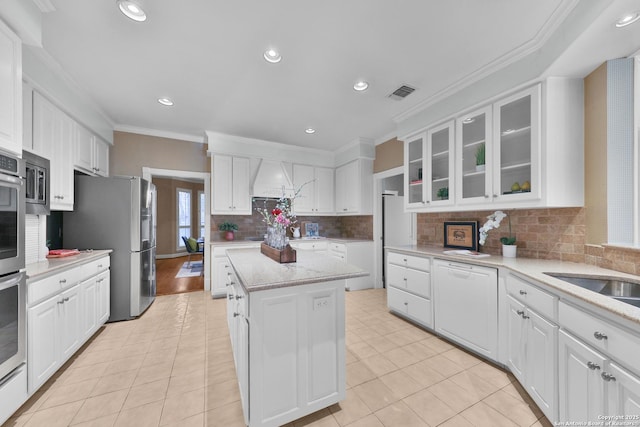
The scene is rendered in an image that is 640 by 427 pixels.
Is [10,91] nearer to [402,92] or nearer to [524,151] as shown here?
[402,92]

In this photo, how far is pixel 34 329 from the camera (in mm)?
1744

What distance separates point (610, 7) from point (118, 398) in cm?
392

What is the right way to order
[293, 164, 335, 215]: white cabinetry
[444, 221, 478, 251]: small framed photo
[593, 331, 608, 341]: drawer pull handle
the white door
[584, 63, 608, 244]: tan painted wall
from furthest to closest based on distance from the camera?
[293, 164, 335, 215]: white cabinetry, the white door, [444, 221, 478, 251]: small framed photo, [584, 63, 608, 244]: tan painted wall, [593, 331, 608, 341]: drawer pull handle

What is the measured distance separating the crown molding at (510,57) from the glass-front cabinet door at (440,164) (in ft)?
1.06

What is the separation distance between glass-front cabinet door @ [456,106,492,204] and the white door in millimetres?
Result: 2017

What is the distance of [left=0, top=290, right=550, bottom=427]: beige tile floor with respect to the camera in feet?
5.24

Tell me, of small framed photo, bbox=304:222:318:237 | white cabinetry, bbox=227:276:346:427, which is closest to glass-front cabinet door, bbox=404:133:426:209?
white cabinetry, bbox=227:276:346:427

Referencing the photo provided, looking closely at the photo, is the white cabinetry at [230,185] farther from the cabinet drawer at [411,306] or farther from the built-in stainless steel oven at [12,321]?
the cabinet drawer at [411,306]

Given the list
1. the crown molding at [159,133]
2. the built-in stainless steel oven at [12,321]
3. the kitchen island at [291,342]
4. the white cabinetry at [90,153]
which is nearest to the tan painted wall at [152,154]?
the crown molding at [159,133]

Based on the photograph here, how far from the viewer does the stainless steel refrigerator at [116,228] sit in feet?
9.64

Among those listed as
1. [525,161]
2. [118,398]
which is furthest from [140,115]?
[525,161]

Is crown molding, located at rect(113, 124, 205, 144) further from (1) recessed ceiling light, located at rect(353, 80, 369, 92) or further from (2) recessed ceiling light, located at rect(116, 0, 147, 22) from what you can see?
(1) recessed ceiling light, located at rect(353, 80, 369, 92)

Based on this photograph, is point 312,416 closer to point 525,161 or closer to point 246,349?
point 246,349

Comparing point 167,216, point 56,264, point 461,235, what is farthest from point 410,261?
point 167,216
